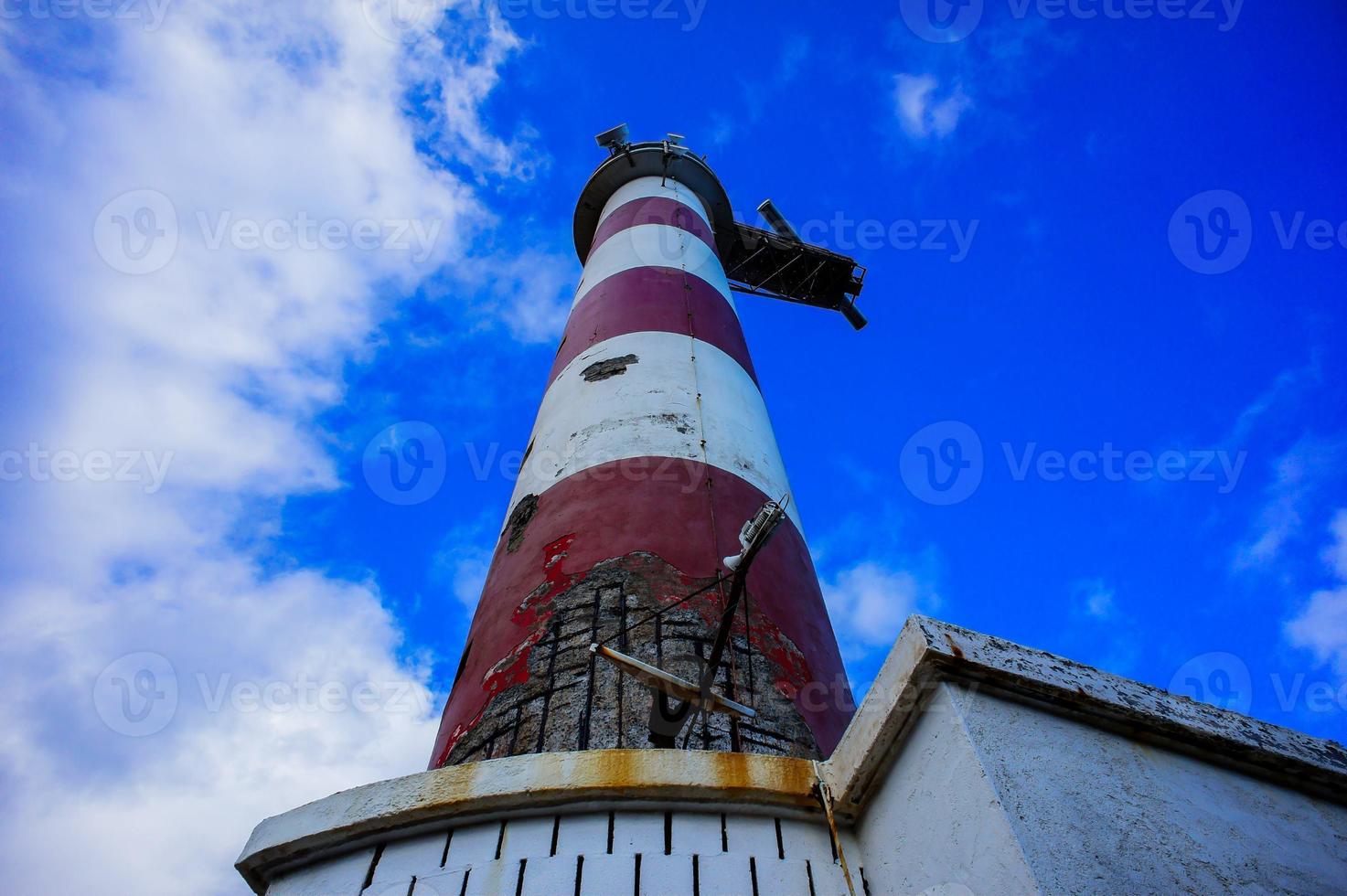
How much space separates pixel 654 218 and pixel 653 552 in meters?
6.24

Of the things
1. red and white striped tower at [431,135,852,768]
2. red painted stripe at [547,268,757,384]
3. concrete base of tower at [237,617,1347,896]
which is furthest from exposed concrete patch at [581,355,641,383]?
concrete base of tower at [237,617,1347,896]

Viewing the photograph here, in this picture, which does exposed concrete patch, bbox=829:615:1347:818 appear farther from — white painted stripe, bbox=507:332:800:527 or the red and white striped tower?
white painted stripe, bbox=507:332:800:527

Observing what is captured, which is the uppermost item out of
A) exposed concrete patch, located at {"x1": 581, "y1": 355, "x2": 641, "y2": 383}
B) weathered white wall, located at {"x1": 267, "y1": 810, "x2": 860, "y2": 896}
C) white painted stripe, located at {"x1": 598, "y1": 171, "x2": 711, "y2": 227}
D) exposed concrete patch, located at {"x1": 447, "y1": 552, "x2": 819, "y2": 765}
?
white painted stripe, located at {"x1": 598, "y1": 171, "x2": 711, "y2": 227}

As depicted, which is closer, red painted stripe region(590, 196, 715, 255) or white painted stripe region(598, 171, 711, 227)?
red painted stripe region(590, 196, 715, 255)

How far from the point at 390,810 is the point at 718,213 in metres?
11.0

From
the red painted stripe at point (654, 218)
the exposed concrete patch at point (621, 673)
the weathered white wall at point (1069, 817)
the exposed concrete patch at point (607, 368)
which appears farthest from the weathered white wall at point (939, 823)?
the red painted stripe at point (654, 218)

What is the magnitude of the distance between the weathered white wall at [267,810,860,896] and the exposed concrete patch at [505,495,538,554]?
297 cm

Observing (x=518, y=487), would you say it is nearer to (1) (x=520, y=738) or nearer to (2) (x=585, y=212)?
(1) (x=520, y=738)

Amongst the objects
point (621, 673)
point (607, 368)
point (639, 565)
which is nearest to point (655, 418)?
point (607, 368)

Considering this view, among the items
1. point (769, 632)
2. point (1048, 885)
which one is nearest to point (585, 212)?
point (769, 632)

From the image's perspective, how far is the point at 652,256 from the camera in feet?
29.9

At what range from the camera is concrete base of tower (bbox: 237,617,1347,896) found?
2266 mm

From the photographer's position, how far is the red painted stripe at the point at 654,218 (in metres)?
10.2

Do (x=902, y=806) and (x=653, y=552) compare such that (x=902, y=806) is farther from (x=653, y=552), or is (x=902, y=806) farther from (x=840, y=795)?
(x=653, y=552)
